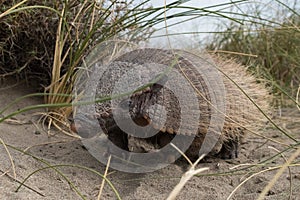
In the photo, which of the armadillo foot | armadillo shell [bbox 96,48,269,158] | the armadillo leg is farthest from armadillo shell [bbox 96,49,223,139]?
the armadillo foot

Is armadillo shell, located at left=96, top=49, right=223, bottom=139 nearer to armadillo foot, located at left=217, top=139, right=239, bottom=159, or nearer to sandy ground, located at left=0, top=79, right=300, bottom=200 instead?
sandy ground, located at left=0, top=79, right=300, bottom=200

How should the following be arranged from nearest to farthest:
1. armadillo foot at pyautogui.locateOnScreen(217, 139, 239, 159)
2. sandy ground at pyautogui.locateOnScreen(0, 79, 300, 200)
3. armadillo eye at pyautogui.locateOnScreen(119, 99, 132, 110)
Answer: sandy ground at pyautogui.locateOnScreen(0, 79, 300, 200)
armadillo eye at pyautogui.locateOnScreen(119, 99, 132, 110)
armadillo foot at pyautogui.locateOnScreen(217, 139, 239, 159)

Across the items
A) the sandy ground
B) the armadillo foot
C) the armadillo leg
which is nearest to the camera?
the sandy ground

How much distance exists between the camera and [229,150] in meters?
1.84

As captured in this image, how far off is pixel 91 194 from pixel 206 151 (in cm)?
56

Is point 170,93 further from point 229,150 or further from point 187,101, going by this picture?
point 229,150

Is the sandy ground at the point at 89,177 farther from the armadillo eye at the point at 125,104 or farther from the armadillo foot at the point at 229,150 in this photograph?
the armadillo eye at the point at 125,104

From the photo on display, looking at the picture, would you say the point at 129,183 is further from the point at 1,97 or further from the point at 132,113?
the point at 1,97

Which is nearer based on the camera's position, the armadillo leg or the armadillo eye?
the armadillo eye

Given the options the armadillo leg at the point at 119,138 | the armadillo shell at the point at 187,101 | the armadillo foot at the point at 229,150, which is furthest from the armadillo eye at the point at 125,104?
the armadillo foot at the point at 229,150

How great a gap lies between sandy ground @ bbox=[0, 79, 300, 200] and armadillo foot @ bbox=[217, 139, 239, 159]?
0.13 ft

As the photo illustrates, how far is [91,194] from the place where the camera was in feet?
4.43

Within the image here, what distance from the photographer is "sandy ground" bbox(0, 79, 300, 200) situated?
1.29 meters

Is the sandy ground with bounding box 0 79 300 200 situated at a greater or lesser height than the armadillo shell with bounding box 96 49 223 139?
lesser
